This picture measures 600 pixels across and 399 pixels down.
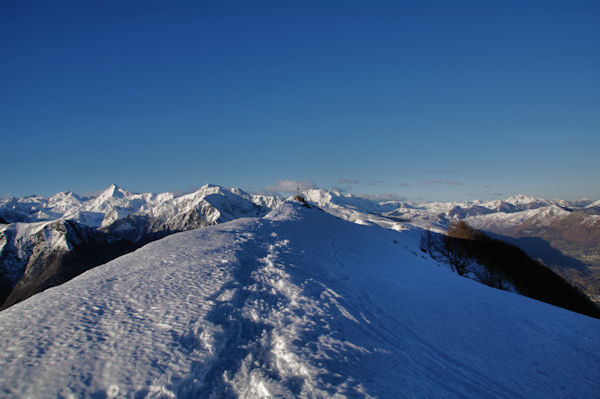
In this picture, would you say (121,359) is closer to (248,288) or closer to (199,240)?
(248,288)

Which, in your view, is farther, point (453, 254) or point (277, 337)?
point (453, 254)

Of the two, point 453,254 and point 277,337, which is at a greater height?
point 453,254

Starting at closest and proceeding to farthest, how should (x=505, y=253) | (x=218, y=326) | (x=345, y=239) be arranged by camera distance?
1. (x=218, y=326)
2. (x=345, y=239)
3. (x=505, y=253)

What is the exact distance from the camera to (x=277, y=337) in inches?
338

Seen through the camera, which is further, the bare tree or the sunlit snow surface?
the bare tree

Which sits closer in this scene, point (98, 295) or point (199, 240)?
point (98, 295)

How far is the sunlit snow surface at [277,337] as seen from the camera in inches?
267

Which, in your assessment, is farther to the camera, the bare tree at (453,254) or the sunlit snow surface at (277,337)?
the bare tree at (453,254)

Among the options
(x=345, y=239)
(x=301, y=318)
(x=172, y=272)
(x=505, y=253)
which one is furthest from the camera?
(x=505, y=253)

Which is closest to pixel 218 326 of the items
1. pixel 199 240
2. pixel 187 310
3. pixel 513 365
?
pixel 187 310

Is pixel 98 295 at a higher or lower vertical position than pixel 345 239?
lower

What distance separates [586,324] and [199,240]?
23.4m

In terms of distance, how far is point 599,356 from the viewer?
10.8m

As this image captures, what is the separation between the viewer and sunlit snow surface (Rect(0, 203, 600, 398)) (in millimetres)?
6770
